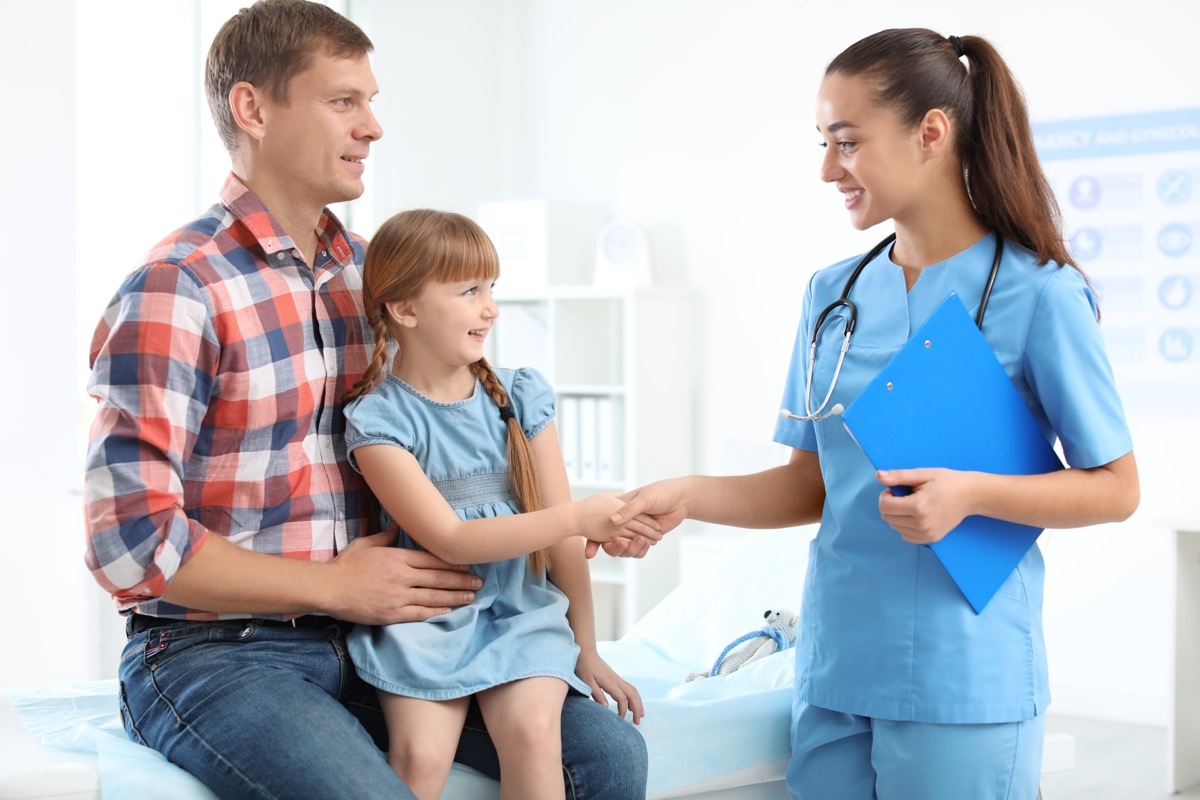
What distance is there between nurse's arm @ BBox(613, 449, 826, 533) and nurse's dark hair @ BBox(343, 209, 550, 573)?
0.21 meters

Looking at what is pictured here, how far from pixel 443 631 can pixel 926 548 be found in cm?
62

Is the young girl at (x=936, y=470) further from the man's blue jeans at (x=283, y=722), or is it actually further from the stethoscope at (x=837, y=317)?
the man's blue jeans at (x=283, y=722)

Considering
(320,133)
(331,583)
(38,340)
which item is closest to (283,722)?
(331,583)

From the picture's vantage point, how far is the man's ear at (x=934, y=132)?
153 centimetres

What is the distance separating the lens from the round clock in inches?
176

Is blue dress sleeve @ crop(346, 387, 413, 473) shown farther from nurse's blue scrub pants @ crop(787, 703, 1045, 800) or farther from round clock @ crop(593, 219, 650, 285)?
round clock @ crop(593, 219, 650, 285)

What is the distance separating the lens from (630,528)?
1.63 metres

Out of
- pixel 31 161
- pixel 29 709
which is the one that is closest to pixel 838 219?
pixel 31 161

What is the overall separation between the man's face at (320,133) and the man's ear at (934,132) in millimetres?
737

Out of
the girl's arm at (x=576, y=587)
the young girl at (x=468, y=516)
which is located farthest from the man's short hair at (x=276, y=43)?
the girl's arm at (x=576, y=587)

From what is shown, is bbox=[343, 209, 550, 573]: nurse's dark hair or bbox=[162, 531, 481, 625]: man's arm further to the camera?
bbox=[343, 209, 550, 573]: nurse's dark hair

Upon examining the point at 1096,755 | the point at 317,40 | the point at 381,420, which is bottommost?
the point at 1096,755

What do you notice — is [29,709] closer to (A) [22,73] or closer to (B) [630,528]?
(B) [630,528]

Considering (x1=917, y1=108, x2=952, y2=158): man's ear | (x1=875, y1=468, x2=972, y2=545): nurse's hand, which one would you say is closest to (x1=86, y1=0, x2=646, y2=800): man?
(x1=875, y1=468, x2=972, y2=545): nurse's hand
